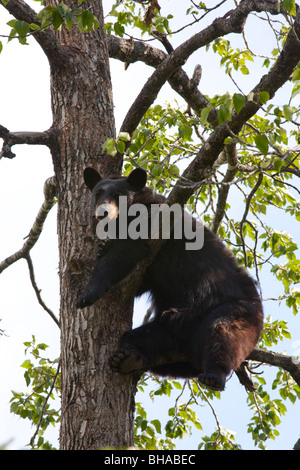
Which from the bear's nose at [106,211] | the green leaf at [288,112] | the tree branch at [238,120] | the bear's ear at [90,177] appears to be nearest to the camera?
the green leaf at [288,112]

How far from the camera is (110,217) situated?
545 cm

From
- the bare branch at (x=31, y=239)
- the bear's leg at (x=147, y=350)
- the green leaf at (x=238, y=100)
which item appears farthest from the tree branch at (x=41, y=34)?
the bear's leg at (x=147, y=350)

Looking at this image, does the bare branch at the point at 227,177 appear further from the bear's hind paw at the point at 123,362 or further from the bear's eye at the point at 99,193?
the bear's hind paw at the point at 123,362

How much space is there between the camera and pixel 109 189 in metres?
5.53

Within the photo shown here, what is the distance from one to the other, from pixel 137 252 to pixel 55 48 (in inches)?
89.5

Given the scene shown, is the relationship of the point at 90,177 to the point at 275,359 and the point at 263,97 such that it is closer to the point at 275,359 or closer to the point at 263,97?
the point at 263,97

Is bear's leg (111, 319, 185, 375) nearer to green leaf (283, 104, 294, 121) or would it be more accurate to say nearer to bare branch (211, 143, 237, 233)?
bare branch (211, 143, 237, 233)

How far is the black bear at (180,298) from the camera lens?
192 inches

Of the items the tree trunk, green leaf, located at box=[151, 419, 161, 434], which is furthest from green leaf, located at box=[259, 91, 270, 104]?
green leaf, located at box=[151, 419, 161, 434]

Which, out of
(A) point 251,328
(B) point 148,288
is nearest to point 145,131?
(B) point 148,288

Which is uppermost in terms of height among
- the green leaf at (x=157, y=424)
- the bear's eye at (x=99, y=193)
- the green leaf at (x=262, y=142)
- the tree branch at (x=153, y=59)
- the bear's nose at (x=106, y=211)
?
the tree branch at (x=153, y=59)

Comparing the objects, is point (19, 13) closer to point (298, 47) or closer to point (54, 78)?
point (54, 78)

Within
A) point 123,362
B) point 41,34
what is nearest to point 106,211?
point 123,362

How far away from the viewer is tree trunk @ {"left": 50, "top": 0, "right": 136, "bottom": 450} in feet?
13.9
